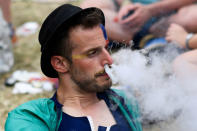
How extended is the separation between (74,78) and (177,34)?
6.17 ft

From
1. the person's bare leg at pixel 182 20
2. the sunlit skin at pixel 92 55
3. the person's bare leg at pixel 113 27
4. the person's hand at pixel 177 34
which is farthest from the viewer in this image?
→ the person's bare leg at pixel 113 27

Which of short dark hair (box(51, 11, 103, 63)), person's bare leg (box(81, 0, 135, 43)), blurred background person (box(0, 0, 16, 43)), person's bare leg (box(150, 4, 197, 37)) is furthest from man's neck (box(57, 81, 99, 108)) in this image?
blurred background person (box(0, 0, 16, 43))

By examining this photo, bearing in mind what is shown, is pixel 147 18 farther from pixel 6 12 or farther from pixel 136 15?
pixel 6 12

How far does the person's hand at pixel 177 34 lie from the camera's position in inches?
138

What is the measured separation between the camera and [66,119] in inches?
82.6

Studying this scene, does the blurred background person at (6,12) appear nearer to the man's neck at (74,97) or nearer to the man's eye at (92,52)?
the man's neck at (74,97)

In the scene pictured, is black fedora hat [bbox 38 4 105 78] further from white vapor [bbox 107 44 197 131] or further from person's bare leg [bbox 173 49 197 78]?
person's bare leg [bbox 173 49 197 78]

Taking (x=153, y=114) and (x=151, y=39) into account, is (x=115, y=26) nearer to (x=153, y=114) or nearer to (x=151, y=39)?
(x=151, y=39)

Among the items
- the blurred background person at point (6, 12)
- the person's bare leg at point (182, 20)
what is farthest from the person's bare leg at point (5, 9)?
the person's bare leg at point (182, 20)

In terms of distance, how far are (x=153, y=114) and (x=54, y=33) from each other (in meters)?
1.09

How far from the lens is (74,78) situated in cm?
218

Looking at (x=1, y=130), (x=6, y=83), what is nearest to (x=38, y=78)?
(x=6, y=83)

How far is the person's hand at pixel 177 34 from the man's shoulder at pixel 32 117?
1.99 meters

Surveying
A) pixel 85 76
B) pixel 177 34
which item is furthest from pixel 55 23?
pixel 177 34
